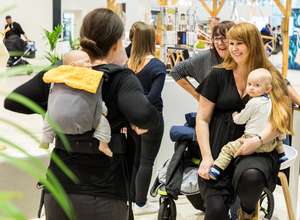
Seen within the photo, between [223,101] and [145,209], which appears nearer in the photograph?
[223,101]

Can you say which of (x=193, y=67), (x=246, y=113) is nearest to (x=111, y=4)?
(x=193, y=67)

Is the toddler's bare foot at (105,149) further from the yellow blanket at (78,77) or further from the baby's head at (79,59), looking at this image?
the baby's head at (79,59)

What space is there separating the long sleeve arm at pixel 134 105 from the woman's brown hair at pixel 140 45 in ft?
6.23

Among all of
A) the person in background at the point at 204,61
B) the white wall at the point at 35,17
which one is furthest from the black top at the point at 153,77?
the white wall at the point at 35,17

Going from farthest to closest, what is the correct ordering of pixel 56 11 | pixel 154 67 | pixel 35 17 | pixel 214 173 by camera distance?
pixel 56 11
pixel 35 17
pixel 154 67
pixel 214 173

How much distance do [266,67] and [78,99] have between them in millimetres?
1211

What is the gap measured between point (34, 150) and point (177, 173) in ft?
3.08

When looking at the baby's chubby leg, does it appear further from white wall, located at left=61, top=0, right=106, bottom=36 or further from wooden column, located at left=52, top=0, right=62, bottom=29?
white wall, located at left=61, top=0, right=106, bottom=36

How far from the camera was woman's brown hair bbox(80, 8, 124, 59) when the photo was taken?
2080 millimetres

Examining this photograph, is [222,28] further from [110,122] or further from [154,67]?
[110,122]

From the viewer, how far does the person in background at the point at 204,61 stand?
3441 mm

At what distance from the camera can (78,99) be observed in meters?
2.05

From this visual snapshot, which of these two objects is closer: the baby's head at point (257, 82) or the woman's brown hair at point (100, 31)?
the woman's brown hair at point (100, 31)

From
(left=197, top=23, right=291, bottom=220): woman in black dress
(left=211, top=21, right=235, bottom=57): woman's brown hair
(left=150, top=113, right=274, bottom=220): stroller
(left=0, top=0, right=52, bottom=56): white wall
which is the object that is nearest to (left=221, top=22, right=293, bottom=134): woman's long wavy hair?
(left=197, top=23, right=291, bottom=220): woman in black dress
